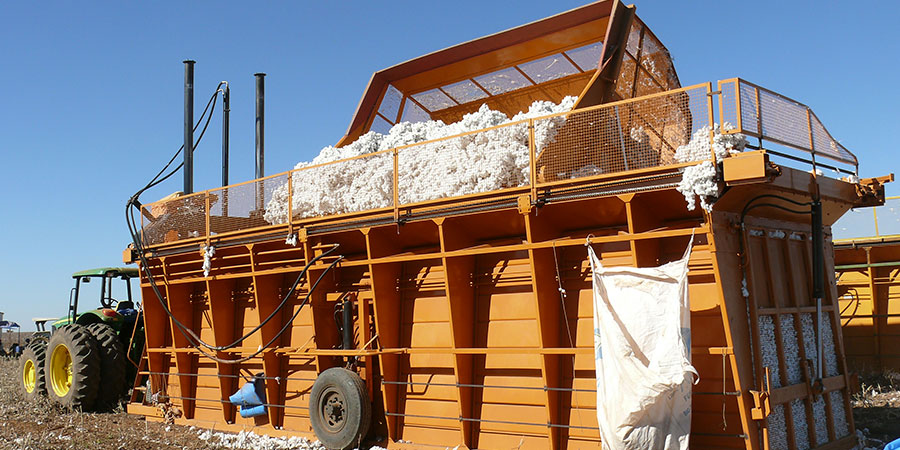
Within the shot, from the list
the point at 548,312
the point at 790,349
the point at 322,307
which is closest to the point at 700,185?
the point at 548,312

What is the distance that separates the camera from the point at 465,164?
8.63 metres

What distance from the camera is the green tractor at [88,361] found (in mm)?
12875

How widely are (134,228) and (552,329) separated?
26.1 feet

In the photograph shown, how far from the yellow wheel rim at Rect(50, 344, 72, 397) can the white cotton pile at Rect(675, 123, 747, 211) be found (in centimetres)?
1137

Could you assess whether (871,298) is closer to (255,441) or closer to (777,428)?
(777,428)

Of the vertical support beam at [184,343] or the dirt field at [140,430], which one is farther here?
the vertical support beam at [184,343]

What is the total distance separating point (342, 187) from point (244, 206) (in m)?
2.10

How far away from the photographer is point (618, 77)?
9289 mm

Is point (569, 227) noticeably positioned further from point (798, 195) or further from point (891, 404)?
point (891, 404)

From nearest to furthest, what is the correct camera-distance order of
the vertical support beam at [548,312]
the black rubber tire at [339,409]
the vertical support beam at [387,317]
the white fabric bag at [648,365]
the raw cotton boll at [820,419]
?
1. the white fabric bag at [648,365]
2. the vertical support beam at [548,312]
3. the raw cotton boll at [820,419]
4. the black rubber tire at [339,409]
5. the vertical support beam at [387,317]

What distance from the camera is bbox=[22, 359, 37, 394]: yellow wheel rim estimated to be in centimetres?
1457

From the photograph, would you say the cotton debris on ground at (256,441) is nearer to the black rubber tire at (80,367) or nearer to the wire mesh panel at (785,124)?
the black rubber tire at (80,367)

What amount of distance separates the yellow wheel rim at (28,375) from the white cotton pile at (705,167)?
42.3 feet

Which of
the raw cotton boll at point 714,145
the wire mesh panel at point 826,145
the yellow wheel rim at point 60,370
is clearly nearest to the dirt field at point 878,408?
the wire mesh panel at point 826,145
